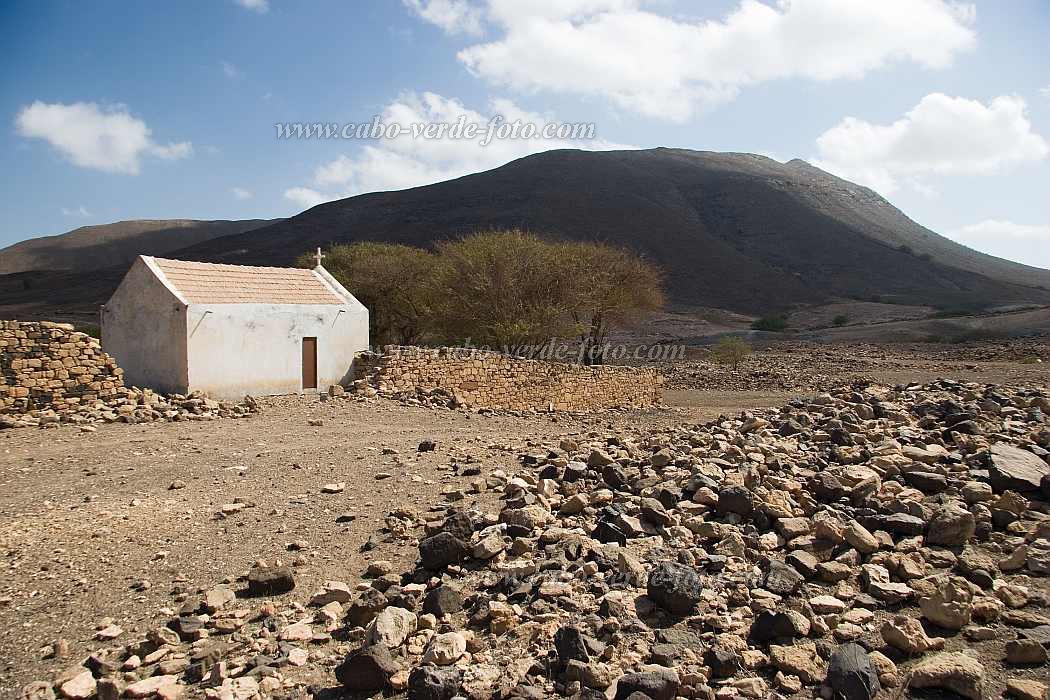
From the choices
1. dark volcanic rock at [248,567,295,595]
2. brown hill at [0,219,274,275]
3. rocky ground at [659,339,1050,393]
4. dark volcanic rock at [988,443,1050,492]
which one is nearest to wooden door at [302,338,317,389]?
dark volcanic rock at [248,567,295,595]

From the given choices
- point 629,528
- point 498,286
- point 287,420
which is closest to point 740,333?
point 498,286

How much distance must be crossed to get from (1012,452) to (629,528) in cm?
414

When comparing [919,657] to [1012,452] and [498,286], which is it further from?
[498,286]

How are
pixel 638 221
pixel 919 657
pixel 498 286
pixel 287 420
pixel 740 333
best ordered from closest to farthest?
1. pixel 919 657
2. pixel 287 420
3. pixel 498 286
4. pixel 740 333
5. pixel 638 221

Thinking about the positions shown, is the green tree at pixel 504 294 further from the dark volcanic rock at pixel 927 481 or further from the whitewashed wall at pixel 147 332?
the dark volcanic rock at pixel 927 481

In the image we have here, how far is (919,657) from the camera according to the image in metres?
3.29

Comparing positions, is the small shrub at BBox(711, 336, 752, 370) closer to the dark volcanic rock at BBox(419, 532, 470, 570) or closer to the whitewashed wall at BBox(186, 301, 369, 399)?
the whitewashed wall at BBox(186, 301, 369, 399)

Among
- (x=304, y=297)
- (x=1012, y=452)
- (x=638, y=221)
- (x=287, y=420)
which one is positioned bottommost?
(x=287, y=420)

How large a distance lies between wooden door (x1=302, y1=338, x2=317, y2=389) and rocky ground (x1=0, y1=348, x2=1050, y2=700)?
836 cm

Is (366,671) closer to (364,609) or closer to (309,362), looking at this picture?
(364,609)

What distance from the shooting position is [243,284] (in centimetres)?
1534

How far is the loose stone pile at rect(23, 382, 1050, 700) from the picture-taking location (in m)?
3.17

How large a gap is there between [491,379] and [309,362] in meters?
4.41

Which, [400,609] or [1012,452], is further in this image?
[1012,452]
